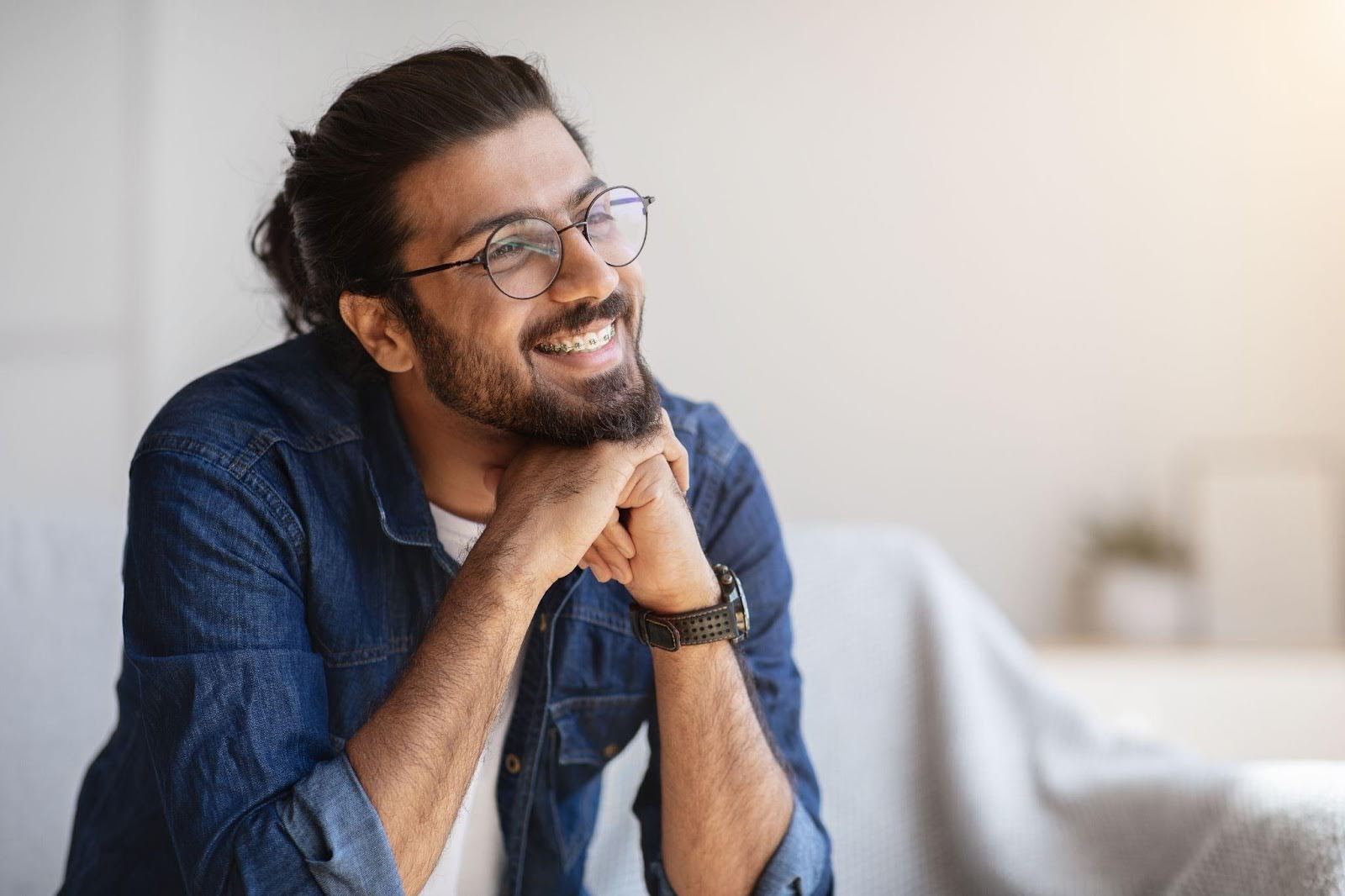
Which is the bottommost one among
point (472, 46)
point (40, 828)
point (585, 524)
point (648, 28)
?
point (40, 828)

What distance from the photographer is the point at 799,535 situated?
2039 mm

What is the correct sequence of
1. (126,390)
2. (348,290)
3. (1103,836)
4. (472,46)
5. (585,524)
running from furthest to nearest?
(126,390) → (1103,836) → (472,46) → (348,290) → (585,524)

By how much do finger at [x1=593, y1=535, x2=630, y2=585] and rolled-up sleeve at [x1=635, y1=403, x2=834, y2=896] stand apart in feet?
0.58

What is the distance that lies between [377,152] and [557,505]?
0.47 meters

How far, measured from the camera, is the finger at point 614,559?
4.40 feet

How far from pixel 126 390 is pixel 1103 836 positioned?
2.92 m

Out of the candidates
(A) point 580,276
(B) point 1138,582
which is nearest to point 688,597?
(A) point 580,276

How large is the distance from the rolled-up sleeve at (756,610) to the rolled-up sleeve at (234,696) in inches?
18.7

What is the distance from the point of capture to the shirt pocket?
4.71 feet

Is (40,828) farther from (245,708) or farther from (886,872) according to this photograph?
(886,872)

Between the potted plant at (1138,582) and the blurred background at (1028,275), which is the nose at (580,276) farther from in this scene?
the potted plant at (1138,582)

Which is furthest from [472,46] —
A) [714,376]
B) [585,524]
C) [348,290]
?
[714,376]

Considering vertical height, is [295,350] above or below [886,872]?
above

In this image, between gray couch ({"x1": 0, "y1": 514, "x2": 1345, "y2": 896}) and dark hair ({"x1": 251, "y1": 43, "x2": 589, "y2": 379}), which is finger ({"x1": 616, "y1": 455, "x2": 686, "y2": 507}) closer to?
dark hair ({"x1": 251, "y1": 43, "x2": 589, "y2": 379})
